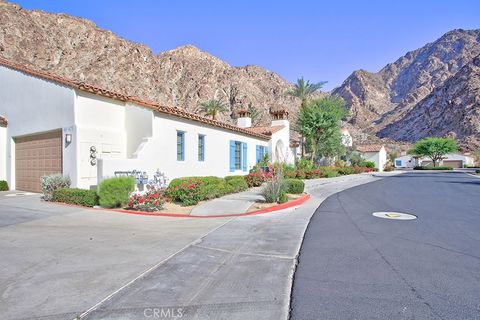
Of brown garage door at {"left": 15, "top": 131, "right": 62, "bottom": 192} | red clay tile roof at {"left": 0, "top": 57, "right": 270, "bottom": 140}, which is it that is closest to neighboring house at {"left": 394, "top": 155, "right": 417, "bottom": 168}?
red clay tile roof at {"left": 0, "top": 57, "right": 270, "bottom": 140}

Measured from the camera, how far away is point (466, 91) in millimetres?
99812

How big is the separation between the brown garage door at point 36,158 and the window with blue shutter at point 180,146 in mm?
5037

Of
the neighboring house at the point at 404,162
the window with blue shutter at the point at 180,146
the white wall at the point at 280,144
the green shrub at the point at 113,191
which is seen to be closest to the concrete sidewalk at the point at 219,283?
the green shrub at the point at 113,191

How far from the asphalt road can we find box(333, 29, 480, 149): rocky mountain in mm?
97164

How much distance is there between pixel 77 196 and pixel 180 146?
548cm

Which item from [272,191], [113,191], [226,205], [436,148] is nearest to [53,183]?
[113,191]

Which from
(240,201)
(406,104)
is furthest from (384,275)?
(406,104)

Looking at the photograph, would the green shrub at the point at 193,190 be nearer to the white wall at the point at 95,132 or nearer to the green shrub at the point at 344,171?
the white wall at the point at 95,132

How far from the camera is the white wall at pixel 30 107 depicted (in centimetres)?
1323

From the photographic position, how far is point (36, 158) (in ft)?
49.5

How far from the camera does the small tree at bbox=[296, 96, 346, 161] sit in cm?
3406

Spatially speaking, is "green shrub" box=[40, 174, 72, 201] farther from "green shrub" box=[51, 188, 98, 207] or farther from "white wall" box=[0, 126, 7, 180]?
"white wall" box=[0, 126, 7, 180]

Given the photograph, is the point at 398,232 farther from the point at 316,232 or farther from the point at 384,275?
the point at 384,275
